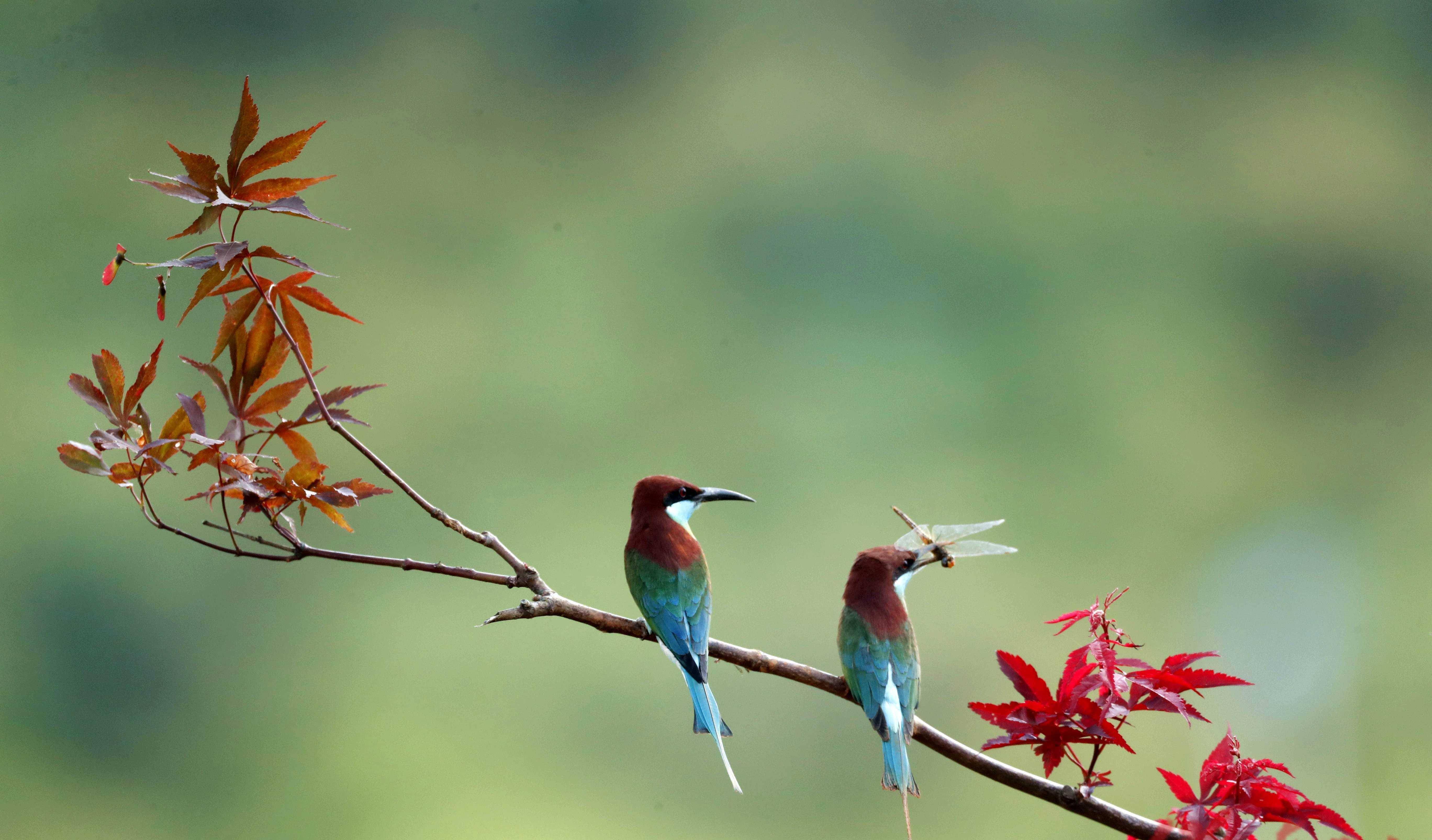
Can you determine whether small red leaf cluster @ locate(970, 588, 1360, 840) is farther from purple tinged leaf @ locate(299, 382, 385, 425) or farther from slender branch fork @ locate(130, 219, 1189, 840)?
purple tinged leaf @ locate(299, 382, 385, 425)

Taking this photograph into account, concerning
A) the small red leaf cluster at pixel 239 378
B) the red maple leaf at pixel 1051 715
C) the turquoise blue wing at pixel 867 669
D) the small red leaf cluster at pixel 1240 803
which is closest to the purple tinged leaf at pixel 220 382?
the small red leaf cluster at pixel 239 378

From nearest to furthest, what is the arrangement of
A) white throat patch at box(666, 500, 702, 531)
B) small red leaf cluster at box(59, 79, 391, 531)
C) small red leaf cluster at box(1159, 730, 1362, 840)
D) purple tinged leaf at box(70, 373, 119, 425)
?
small red leaf cluster at box(1159, 730, 1362, 840), small red leaf cluster at box(59, 79, 391, 531), purple tinged leaf at box(70, 373, 119, 425), white throat patch at box(666, 500, 702, 531)

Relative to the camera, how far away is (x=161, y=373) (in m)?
6.11

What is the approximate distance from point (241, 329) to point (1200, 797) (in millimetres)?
1120

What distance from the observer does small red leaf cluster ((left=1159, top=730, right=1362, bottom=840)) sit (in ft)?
3.05

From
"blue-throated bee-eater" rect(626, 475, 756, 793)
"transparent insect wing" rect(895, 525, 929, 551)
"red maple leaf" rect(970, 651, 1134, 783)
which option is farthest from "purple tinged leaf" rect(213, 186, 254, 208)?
"red maple leaf" rect(970, 651, 1134, 783)

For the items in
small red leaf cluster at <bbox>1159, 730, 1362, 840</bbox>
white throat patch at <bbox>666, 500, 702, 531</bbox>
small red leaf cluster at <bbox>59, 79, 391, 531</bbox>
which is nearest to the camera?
small red leaf cluster at <bbox>1159, 730, 1362, 840</bbox>

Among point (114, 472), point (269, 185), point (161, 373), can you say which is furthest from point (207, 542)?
point (161, 373)

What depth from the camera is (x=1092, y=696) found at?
105 centimetres

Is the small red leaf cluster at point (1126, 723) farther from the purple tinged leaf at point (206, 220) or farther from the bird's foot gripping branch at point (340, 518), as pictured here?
the purple tinged leaf at point (206, 220)

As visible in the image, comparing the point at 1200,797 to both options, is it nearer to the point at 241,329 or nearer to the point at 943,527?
the point at 943,527

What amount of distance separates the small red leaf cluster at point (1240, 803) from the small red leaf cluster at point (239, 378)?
34.8 inches

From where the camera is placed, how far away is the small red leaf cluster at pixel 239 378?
3.42 ft

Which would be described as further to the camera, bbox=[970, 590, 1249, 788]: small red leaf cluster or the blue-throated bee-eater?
the blue-throated bee-eater
